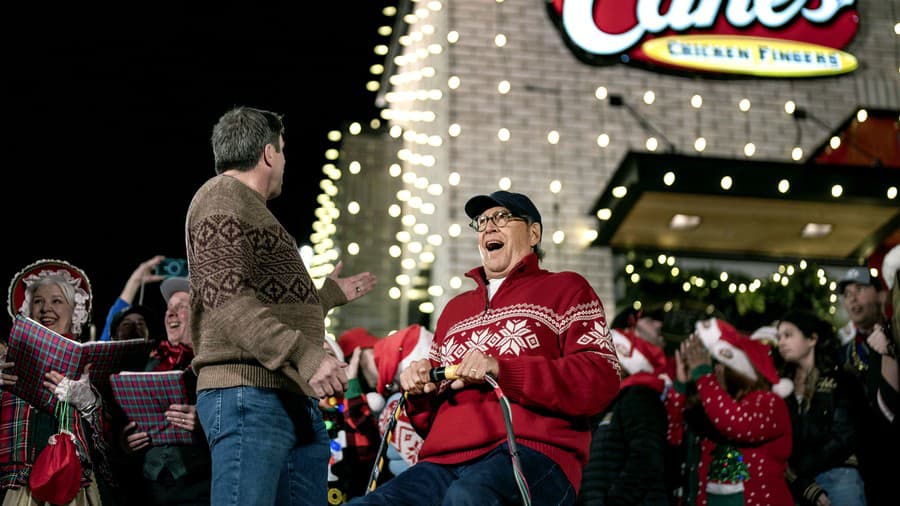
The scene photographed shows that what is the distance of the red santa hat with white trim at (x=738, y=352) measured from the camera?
6246mm

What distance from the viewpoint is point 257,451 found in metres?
3.12

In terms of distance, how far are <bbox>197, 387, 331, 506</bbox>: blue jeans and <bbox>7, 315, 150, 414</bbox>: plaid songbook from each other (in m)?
1.99

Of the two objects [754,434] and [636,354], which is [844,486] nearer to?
[754,434]

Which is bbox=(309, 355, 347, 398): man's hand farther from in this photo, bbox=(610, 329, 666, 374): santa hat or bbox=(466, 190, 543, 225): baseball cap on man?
bbox=(610, 329, 666, 374): santa hat

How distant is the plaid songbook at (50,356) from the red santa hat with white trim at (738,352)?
3.75 metres

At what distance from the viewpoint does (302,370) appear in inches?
121

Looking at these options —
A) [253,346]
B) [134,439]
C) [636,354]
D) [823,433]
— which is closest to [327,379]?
[253,346]

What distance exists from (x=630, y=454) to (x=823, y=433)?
1.31 metres

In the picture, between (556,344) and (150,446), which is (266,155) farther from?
(150,446)

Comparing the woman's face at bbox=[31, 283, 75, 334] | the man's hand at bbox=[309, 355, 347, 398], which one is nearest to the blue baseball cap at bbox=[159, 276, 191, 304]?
the woman's face at bbox=[31, 283, 75, 334]

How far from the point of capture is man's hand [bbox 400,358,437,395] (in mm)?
3611

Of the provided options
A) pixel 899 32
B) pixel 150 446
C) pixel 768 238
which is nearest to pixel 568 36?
pixel 768 238

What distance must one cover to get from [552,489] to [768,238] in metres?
7.75

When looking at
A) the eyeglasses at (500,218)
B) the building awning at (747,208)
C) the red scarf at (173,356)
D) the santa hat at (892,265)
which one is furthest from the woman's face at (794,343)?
the red scarf at (173,356)
